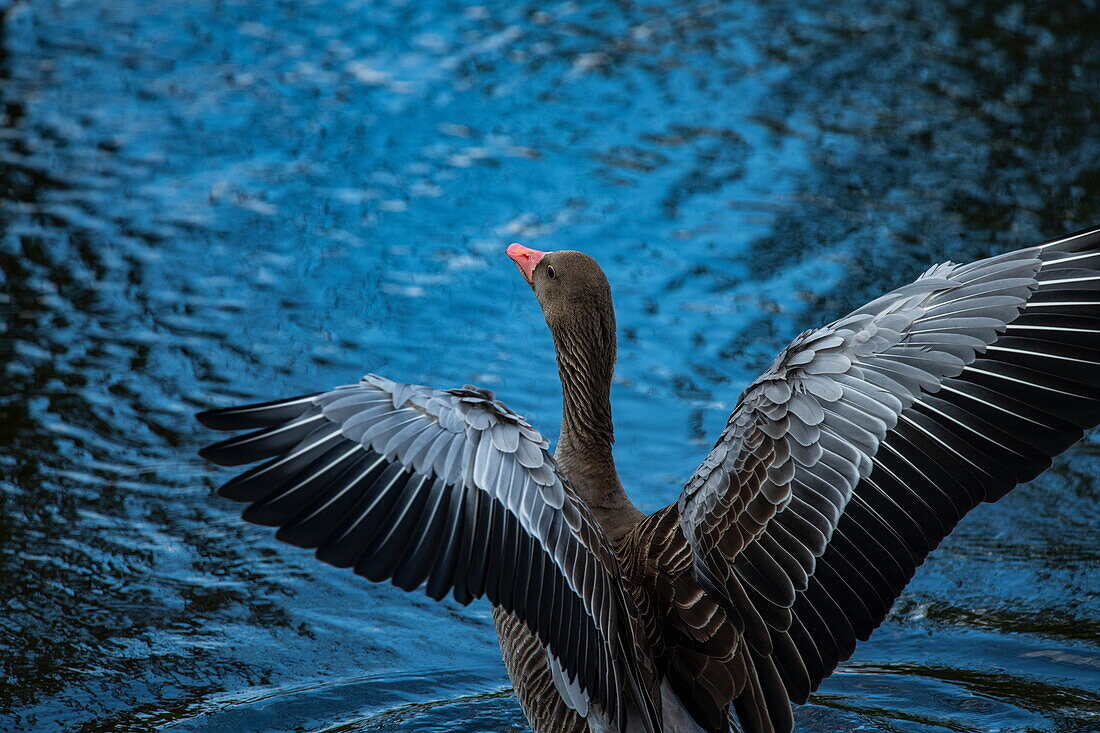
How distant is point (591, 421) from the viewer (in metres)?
4.69

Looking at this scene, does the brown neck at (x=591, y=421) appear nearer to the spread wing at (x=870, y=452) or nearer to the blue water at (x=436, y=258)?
the spread wing at (x=870, y=452)

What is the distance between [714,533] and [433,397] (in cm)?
94

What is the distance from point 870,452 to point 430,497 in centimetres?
130

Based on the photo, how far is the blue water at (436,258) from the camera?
519cm

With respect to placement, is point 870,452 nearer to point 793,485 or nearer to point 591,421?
point 793,485

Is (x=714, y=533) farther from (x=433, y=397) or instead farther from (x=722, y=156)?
(x=722, y=156)

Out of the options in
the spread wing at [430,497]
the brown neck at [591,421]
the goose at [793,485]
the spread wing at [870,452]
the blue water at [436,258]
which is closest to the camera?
the spread wing at [430,497]

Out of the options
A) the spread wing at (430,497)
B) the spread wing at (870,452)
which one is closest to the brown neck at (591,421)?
the spread wing at (870,452)

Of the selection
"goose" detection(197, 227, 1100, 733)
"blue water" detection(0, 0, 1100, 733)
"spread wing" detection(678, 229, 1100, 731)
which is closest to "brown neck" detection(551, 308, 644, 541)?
"goose" detection(197, 227, 1100, 733)

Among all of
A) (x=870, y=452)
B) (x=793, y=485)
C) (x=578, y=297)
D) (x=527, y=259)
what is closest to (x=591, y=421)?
(x=578, y=297)

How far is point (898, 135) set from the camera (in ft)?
32.6

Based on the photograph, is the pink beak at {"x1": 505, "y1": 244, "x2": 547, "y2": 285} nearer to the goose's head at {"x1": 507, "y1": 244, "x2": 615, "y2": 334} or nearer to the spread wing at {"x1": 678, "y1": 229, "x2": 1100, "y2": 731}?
the goose's head at {"x1": 507, "y1": 244, "x2": 615, "y2": 334}

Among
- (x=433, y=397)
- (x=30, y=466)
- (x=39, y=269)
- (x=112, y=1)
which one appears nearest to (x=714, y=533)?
(x=433, y=397)

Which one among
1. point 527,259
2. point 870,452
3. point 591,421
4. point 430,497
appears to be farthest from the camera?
point 527,259
